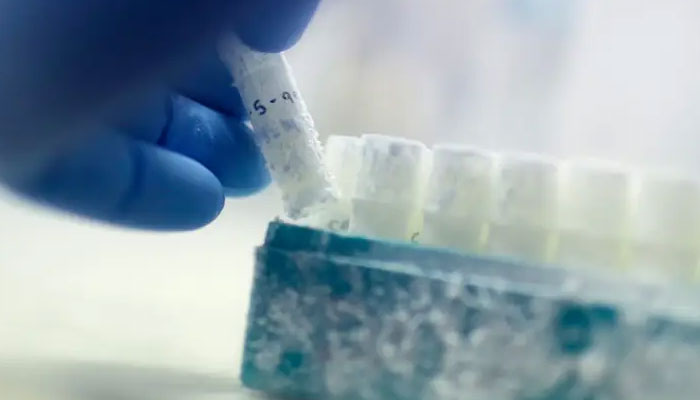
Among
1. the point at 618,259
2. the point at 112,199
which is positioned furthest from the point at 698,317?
the point at 112,199

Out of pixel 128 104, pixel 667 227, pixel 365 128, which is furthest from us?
pixel 365 128

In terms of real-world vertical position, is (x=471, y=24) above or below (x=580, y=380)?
above

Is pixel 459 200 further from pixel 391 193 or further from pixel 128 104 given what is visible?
pixel 128 104

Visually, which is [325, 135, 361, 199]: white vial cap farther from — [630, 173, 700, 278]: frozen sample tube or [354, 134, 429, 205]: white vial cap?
[630, 173, 700, 278]: frozen sample tube

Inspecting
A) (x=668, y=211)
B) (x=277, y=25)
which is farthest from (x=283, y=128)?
(x=668, y=211)

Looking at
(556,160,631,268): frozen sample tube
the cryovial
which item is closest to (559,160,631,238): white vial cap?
(556,160,631,268): frozen sample tube

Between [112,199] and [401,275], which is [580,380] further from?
[112,199]

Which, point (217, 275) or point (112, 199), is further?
point (217, 275)

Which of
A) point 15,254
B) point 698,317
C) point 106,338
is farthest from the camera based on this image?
point 15,254
